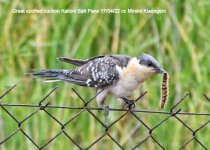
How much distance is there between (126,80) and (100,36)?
90 cm

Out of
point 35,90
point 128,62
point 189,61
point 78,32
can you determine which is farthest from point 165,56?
point 128,62

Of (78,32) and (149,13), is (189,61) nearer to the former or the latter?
(149,13)

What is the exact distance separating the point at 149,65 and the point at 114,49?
1.04 m

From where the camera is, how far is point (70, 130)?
10.7ft

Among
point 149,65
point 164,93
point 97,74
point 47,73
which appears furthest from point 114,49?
point 164,93

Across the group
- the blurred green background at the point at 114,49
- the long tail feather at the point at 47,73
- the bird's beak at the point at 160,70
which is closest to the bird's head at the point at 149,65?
the bird's beak at the point at 160,70

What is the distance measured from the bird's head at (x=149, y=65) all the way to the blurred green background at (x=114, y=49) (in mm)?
786

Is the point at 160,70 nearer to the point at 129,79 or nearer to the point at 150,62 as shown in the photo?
the point at 150,62

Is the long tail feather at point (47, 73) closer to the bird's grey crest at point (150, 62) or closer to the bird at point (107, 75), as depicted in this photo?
the bird at point (107, 75)

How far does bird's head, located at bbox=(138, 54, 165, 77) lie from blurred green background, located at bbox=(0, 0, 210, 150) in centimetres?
79

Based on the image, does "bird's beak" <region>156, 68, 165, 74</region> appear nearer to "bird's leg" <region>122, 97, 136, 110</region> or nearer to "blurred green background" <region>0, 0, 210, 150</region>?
"bird's leg" <region>122, 97, 136, 110</region>

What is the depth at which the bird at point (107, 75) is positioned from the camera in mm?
2536

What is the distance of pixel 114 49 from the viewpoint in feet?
11.2

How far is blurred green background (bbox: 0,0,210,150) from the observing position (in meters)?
3.25
